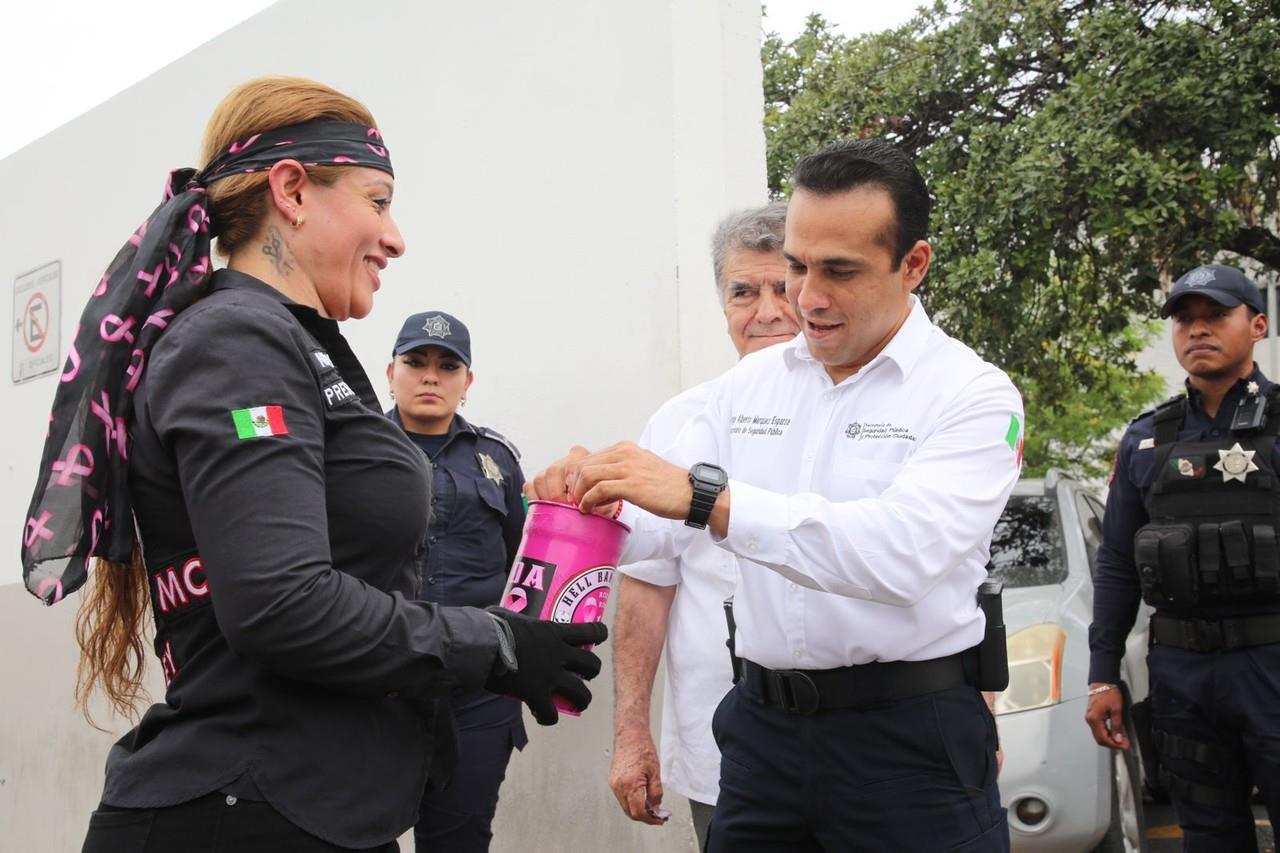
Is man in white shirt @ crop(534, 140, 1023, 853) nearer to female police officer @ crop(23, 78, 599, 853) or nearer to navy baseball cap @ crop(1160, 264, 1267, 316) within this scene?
female police officer @ crop(23, 78, 599, 853)

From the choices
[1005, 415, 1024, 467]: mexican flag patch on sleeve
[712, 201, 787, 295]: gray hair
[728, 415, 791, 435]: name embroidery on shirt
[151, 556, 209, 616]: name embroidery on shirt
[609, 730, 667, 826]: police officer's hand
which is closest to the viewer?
[151, 556, 209, 616]: name embroidery on shirt

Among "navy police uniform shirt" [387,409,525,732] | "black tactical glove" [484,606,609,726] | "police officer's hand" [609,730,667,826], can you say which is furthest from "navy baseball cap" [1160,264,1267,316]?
"black tactical glove" [484,606,609,726]

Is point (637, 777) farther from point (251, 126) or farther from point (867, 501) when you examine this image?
point (251, 126)

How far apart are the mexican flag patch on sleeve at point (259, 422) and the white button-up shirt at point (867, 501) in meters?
0.77

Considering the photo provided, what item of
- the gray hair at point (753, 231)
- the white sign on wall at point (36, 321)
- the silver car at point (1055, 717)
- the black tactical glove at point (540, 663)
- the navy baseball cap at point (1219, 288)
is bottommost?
the silver car at point (1055, 717)

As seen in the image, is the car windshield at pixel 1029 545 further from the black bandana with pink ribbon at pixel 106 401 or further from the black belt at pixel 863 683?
the black bandana with pink ribbon at pixel 106 401

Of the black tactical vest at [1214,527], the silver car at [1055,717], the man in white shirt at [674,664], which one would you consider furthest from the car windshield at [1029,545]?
the man in white shirt at [674,664]

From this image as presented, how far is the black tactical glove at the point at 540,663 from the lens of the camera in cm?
187

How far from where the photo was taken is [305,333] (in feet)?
6.01

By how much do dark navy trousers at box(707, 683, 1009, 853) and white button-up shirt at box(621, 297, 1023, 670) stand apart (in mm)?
110

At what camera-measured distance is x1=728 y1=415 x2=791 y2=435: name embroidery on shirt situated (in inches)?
97.3

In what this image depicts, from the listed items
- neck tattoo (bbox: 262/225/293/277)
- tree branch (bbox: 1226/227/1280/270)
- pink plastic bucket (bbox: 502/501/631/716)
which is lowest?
pink plastic bucket (bbox: 502/501/631/716)

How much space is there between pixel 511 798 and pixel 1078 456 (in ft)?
66.1

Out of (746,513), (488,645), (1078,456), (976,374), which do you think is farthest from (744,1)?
(1078,456)
